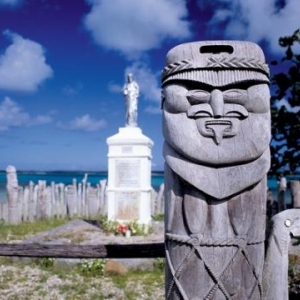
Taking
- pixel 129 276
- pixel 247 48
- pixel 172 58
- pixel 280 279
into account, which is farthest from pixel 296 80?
pixel 129 276

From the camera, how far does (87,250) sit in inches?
104

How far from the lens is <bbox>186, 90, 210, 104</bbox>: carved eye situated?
182cm

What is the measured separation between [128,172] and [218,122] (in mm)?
8225

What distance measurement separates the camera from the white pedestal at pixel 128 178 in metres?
9.89

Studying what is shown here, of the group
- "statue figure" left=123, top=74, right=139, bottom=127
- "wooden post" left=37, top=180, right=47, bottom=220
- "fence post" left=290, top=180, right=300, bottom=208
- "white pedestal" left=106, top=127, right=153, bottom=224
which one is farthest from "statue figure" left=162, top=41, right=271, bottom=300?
"wooden post" left=37, top=180, right=47, bottom=220

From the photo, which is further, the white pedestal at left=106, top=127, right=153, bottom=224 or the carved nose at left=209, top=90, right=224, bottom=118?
the white pedestal at left=106, top=127, right=153, bottom=224

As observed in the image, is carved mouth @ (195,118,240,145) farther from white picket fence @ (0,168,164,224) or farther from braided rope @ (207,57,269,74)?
white picket fence @ (0,168,164,224)

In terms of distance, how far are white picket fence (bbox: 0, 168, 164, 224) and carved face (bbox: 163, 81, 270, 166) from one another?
39.2ft

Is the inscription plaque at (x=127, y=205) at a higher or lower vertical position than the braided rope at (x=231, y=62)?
lower

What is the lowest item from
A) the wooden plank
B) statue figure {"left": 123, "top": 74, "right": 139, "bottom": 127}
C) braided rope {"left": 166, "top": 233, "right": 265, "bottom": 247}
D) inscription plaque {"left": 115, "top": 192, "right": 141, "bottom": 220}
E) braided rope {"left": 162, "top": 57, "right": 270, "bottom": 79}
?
the wooden plank

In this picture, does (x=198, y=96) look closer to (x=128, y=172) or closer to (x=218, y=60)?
(x=218, y=60)

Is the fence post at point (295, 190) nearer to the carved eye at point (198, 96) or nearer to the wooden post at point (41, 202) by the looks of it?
the carved eye at point (198, 96)

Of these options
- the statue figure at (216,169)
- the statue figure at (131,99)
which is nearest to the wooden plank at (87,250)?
the statue figure at (216,169)

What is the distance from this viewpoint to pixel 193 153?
69.2 inches
